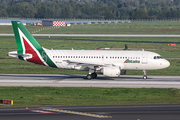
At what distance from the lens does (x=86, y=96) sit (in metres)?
32.7

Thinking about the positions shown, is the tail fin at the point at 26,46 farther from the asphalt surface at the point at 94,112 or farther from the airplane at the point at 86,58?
the asphalt surface at the point at 94,112

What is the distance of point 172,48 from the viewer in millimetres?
81688

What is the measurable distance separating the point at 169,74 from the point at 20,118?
3232cm

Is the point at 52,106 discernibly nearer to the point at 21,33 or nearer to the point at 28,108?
the point at 28,108

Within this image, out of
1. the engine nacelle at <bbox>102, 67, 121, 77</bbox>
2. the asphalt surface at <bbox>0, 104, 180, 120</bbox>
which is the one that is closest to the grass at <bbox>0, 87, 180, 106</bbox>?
the asphalt surface at <bbox>0, 104, 180, 120</bbox>

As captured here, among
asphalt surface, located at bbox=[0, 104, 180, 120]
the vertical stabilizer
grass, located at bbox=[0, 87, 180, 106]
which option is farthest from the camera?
the vertical stabilizer

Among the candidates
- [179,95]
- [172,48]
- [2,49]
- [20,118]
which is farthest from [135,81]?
[2,49]

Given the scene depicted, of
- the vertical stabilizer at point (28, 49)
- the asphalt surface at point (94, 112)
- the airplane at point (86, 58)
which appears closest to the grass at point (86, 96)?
the asphalt surface at point (94, 112)

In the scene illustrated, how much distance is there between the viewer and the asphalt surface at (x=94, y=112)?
932 inches

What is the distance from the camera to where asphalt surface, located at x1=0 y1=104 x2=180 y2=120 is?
23.7 meters

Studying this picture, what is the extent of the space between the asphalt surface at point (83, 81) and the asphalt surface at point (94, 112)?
40.2ft

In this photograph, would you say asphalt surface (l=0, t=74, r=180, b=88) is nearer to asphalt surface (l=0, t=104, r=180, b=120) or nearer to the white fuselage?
the white fuselage

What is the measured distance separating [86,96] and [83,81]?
397 inches

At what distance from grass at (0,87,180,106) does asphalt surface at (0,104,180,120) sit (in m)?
2.17
